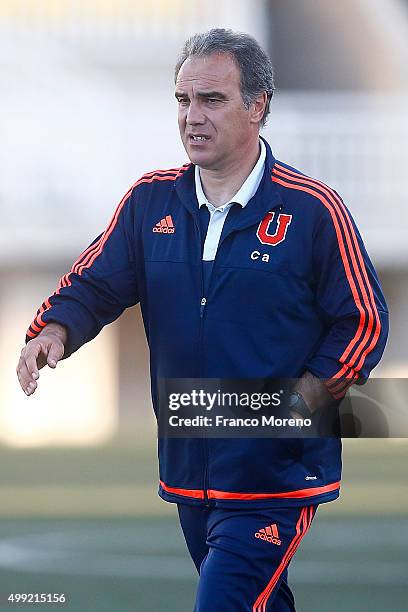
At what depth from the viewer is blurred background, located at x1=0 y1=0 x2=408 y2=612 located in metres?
5.62

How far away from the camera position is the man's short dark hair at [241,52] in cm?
346

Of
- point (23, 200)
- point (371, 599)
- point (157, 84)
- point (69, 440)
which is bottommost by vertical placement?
point (69, 440)

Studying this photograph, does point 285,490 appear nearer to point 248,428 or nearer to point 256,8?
point 248,428

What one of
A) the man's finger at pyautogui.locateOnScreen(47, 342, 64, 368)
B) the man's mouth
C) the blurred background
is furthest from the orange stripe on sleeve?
the blurred background

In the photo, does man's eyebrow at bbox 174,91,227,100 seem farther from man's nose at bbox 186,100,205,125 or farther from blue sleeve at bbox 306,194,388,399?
blue sleeve at bbox 306,194,388,399

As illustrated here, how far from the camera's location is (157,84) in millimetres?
6434

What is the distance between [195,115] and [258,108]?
183mm

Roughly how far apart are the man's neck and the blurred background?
187cm

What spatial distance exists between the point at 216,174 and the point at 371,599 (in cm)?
174

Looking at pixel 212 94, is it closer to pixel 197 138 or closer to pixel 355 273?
pixel 197 138

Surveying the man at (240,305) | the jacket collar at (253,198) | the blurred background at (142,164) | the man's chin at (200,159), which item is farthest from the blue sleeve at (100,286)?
the blurred background at (142,164)

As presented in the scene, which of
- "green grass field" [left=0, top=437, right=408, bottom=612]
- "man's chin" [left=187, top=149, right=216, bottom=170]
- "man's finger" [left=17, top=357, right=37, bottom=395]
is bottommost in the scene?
"green grass field" [left=0, top=437, right=408, bottom=612]

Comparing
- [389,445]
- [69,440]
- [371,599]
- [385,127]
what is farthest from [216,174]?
→ [69,440]

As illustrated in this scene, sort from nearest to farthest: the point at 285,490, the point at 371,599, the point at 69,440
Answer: the point at 285,490 < the point at 371,599 < the point at 69,440
